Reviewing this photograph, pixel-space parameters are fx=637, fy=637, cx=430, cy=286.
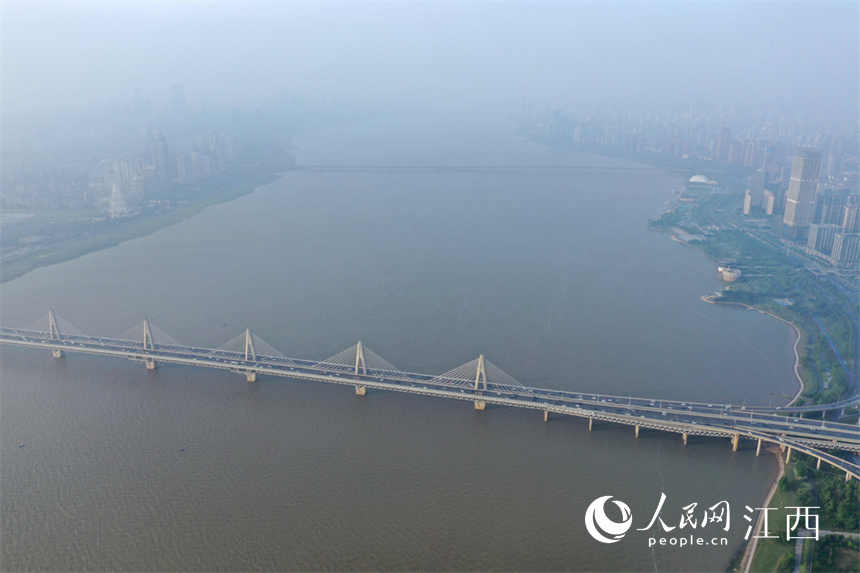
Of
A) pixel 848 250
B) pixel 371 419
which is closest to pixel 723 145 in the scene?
pixel 848 250

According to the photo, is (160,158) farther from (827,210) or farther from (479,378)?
(827,210)

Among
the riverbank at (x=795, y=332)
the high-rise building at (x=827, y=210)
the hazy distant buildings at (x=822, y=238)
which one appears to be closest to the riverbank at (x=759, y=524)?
the riverbank at (x=795, y=332)

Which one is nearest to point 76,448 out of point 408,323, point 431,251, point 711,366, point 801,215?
point 408,323

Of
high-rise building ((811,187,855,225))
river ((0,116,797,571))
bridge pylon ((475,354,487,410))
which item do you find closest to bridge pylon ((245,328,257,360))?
river ((0,116,797,571))

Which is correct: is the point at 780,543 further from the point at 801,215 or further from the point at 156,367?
the point at 801,215

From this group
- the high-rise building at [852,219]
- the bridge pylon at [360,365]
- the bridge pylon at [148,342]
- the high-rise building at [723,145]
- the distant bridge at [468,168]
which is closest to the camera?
the bridge pylon at [360,365]

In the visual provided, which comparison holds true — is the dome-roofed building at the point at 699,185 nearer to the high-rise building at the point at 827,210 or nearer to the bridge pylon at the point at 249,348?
the high-rise building at the point at 827,210
